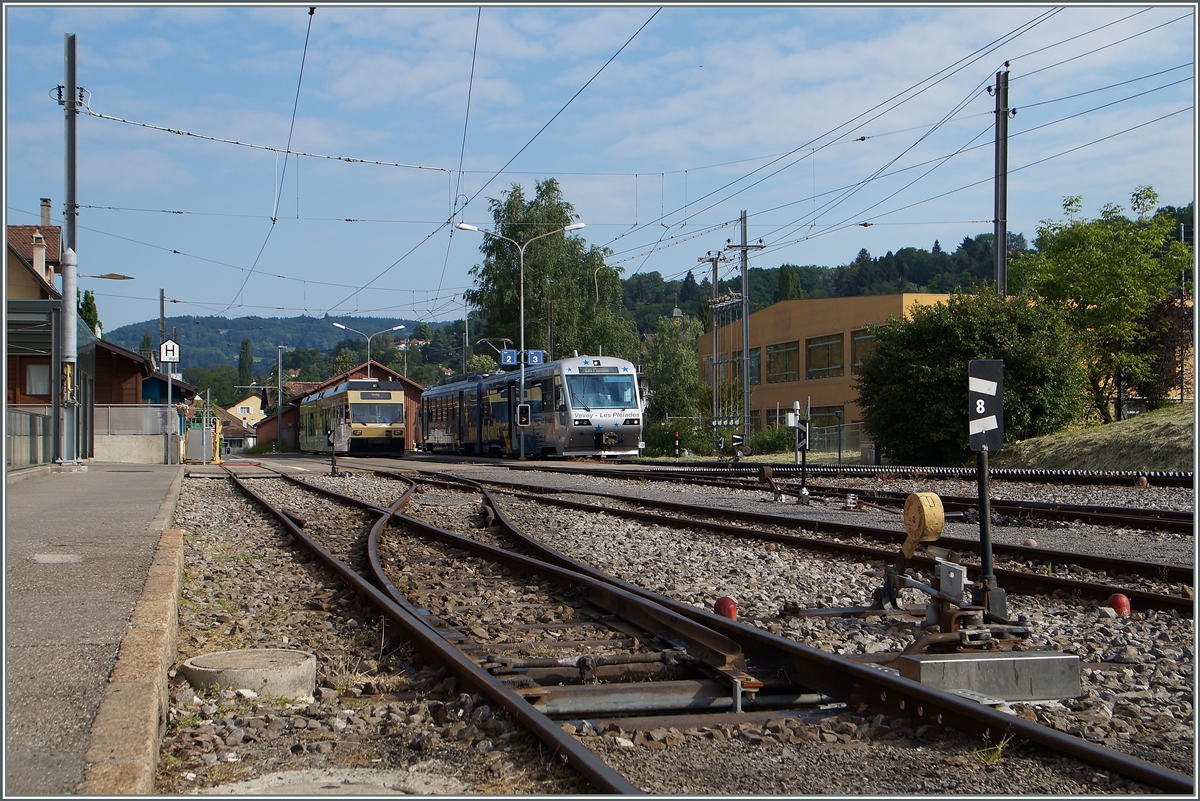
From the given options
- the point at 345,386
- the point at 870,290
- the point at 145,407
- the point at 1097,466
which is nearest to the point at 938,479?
the point at 1097,466

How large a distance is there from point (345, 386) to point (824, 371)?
25.1 metres

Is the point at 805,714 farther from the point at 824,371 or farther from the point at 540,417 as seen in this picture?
the point at 824,371

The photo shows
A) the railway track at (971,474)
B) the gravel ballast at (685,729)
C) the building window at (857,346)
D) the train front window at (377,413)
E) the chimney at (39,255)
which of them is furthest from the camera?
the building window at (857,346)

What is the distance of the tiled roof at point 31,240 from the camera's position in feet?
128

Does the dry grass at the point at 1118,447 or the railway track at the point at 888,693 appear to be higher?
the dry grass at the point at 1118,447

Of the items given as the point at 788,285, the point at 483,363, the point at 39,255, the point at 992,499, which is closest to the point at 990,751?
the point at 992,499

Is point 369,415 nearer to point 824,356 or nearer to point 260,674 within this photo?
point 824,356

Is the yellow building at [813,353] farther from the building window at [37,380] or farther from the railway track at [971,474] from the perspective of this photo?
the building window at [37,380]

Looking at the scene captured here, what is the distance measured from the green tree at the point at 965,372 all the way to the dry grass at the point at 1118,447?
34.5 inches

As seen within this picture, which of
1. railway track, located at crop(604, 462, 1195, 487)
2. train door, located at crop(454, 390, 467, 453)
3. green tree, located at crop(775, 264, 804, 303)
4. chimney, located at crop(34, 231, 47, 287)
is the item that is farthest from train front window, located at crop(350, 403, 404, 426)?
green tree, located at crop(775, 264, 804, 303)

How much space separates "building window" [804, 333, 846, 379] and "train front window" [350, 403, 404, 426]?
22663 millimetres

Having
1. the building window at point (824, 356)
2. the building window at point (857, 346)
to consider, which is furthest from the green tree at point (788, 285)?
the building window at point (857, 346)

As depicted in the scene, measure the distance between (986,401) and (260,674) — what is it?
4691mm

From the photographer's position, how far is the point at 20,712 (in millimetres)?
3984
